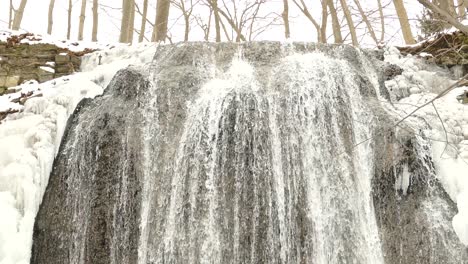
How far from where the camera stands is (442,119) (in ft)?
21.1

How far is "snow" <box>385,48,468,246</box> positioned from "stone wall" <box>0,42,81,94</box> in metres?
5.36

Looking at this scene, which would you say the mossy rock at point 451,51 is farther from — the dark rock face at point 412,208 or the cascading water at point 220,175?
the dark rock face at point 412,208

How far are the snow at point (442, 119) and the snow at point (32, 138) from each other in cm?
412

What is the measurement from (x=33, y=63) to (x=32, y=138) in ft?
7.29

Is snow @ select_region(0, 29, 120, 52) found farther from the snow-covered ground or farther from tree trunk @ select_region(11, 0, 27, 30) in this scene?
tree trunk @ select_region(11, 0, 27, 30)

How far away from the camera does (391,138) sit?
595 centimetres

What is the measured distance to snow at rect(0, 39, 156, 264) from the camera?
550 centimetres

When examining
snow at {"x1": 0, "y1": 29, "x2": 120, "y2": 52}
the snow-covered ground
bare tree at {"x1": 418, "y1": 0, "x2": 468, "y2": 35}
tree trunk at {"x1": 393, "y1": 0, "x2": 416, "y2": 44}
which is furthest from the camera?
tree trunk at {"x1": 393, "y1": 0, "x2": 416, "y2": 44}

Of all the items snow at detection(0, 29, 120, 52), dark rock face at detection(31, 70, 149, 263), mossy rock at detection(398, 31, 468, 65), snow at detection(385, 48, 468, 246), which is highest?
mossy rock at detection(398, 31, 468, 65)

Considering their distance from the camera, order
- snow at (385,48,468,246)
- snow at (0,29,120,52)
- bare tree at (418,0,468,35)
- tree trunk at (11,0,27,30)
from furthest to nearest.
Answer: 1. tree trunk at (11,0,27,30)
2. snow at (0,29,120,52)
3. snow at (385,48,468,246)
4. bare tree at (418,0,468,35)

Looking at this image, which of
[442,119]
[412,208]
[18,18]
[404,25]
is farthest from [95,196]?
[18,18]

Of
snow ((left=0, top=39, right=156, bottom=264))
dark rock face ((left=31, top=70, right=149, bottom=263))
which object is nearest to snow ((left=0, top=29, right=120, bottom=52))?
snow ((left=0, top=39, right=156, bottom=264))

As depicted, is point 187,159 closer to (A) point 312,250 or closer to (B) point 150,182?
(B) point 150,182

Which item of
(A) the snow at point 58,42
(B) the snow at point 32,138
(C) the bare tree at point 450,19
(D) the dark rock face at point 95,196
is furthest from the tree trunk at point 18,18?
(C) the bare tree at point 450,19
